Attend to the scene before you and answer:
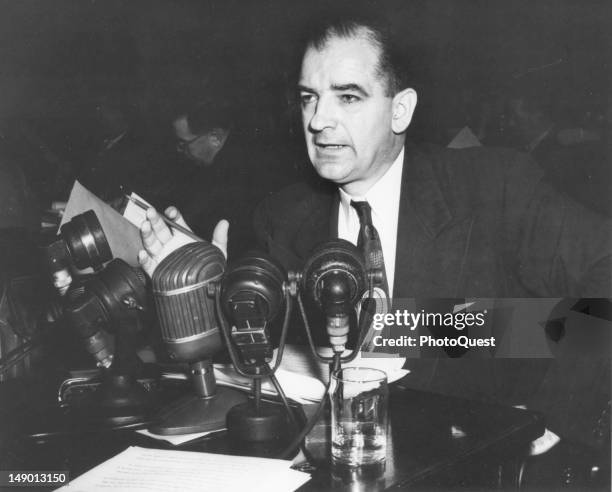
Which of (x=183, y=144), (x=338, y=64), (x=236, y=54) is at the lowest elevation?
(x=183, y=144)

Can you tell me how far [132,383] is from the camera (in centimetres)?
110

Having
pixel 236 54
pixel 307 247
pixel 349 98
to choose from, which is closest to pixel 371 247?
pixel 307 247

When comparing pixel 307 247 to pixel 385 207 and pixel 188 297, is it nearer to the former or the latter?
pixel 385 207

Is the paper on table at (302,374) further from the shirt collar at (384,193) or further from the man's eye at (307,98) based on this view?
the man's eye at (307,98)

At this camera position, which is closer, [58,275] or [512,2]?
[58,275]

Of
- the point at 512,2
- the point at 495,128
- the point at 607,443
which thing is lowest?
the point at 607,443

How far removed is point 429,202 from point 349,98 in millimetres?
345

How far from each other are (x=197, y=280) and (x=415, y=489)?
0.47 meters

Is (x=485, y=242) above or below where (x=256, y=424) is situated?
above

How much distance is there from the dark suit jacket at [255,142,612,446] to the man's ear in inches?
3.2

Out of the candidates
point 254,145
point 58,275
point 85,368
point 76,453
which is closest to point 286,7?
point 254,145

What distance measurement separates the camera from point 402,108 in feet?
5.33

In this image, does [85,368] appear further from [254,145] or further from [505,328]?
[254,145]

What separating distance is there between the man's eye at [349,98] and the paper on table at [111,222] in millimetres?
612
